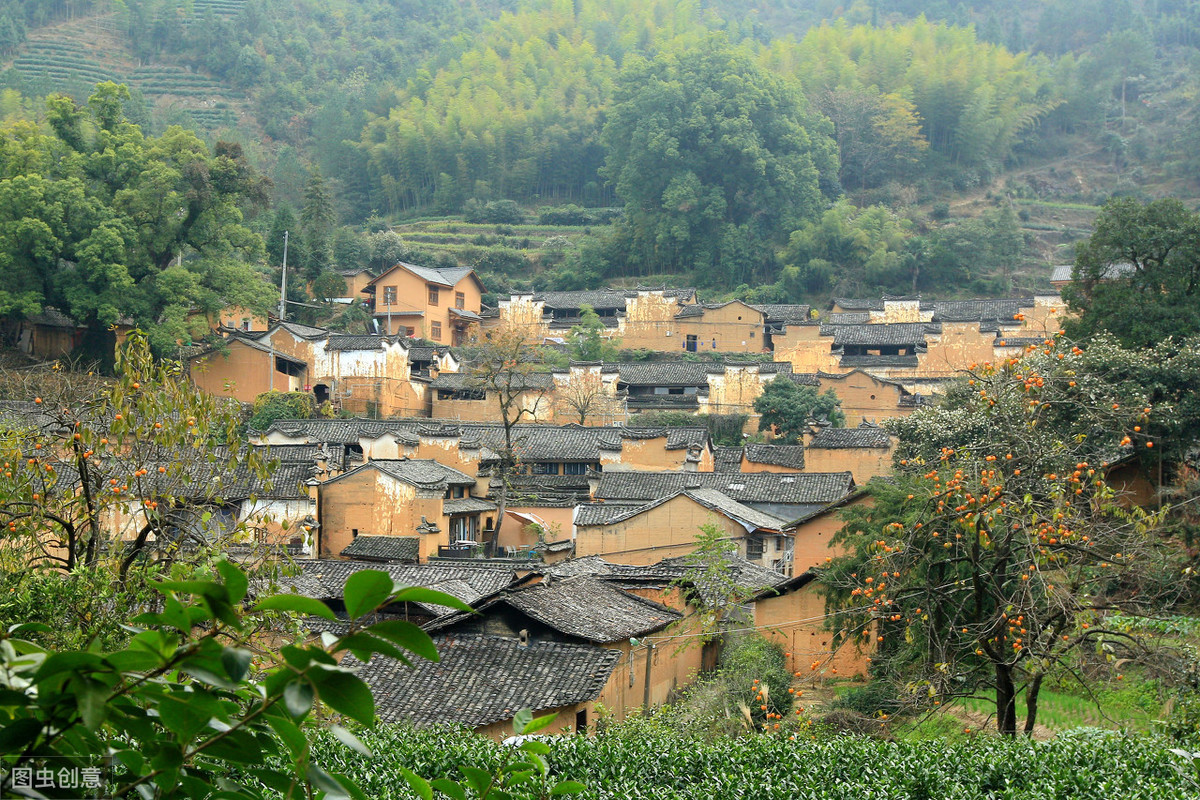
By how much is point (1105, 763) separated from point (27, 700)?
670 cm

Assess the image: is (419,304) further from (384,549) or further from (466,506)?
(384,549)

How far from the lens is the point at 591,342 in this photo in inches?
1480

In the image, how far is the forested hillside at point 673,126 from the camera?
4962 centimetres

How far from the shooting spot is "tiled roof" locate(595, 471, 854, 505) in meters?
23.5

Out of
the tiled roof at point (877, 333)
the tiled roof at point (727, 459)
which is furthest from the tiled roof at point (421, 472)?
the tiled roof at point (877, 333)

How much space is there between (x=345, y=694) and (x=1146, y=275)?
64.7 ft

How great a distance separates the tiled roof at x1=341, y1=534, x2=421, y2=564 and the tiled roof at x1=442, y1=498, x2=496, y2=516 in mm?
1297

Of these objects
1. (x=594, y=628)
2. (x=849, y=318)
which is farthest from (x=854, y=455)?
(x=849, y=318)

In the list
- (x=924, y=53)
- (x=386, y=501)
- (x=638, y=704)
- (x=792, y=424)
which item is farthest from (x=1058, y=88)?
(x=638, y=704)

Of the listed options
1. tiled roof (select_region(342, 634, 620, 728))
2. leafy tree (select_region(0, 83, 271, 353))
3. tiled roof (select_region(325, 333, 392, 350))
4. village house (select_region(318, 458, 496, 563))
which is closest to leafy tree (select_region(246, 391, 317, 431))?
tiled roof (select_region(325, 333, 392, 350))

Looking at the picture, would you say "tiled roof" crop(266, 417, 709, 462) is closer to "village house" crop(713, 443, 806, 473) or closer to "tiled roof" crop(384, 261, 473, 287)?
"village house" crop(713, 443, 806, 473)

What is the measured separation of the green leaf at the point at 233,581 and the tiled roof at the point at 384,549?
18492 mm

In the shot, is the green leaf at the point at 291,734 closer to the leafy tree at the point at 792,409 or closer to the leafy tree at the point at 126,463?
the leafy tree at the point at 126,463

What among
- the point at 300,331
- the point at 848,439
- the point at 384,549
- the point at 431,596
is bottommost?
the point at 384,549
